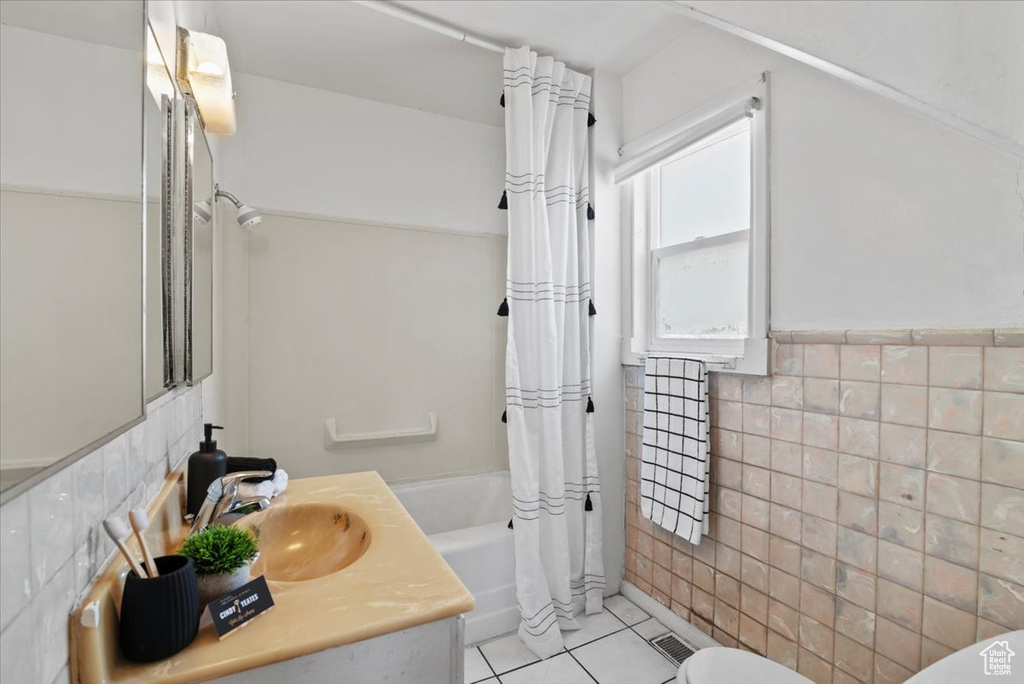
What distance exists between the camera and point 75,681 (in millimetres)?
561

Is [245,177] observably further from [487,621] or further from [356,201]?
[487,621]

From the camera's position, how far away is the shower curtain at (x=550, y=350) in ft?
6.66

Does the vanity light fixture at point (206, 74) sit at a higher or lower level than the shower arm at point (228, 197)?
higher

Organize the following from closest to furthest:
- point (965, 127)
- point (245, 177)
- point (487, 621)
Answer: point (965, 127) < point (487, 621) < point (245, 177)

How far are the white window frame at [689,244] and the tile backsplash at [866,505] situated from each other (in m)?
0.13

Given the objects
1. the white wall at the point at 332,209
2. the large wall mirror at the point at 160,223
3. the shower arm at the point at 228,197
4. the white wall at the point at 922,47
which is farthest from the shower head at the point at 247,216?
the white wall at the point at 922,47

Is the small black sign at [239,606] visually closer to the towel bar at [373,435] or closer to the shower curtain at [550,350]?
the shower curtain at [550,350]

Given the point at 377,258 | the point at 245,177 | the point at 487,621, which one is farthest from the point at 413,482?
the point at 245,177

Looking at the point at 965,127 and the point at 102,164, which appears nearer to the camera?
the point at 965,127

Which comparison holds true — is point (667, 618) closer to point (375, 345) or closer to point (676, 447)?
point (676, 447)

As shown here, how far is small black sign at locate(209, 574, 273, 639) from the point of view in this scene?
26.6 inches

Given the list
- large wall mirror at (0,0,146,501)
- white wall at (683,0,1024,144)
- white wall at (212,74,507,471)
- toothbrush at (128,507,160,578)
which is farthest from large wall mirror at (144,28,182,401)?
white wall at (212,74,507,471)

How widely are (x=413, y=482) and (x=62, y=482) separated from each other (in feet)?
6.93

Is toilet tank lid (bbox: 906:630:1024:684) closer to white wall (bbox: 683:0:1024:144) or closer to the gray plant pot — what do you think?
white wall (bbox: 683:0:1024:144)
